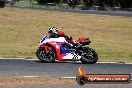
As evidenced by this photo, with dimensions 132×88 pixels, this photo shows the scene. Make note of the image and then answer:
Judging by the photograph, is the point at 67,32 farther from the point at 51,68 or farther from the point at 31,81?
the point at 31,81

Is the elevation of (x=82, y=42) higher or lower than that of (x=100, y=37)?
higher

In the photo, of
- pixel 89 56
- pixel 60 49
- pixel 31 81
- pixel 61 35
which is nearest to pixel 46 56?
pixel 60 49

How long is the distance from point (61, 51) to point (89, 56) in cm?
121

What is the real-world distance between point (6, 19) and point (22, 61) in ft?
81.4

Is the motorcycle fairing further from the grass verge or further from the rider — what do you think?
the grass verge

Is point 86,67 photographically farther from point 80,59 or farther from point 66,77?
point 66,77

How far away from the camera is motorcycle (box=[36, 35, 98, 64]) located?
15750 millimetres

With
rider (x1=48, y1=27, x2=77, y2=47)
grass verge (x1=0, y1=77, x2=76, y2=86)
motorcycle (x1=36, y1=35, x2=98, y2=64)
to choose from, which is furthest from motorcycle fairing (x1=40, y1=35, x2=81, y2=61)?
grass verge (x1=0, y1=77, x2=76, y2=86)

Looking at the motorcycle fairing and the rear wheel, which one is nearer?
the rear wheel

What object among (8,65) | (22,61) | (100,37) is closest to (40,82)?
(8,65)

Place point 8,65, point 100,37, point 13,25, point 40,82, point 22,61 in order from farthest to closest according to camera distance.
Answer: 1. point 13,25
2. point 100,37
3. point 22,61
4. point 8,65
5. point 40,82

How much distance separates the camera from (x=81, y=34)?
3106 cm

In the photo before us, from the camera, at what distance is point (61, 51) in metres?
16.1

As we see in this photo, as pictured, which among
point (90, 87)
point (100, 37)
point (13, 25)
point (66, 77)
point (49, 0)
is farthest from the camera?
point (49, 0)
